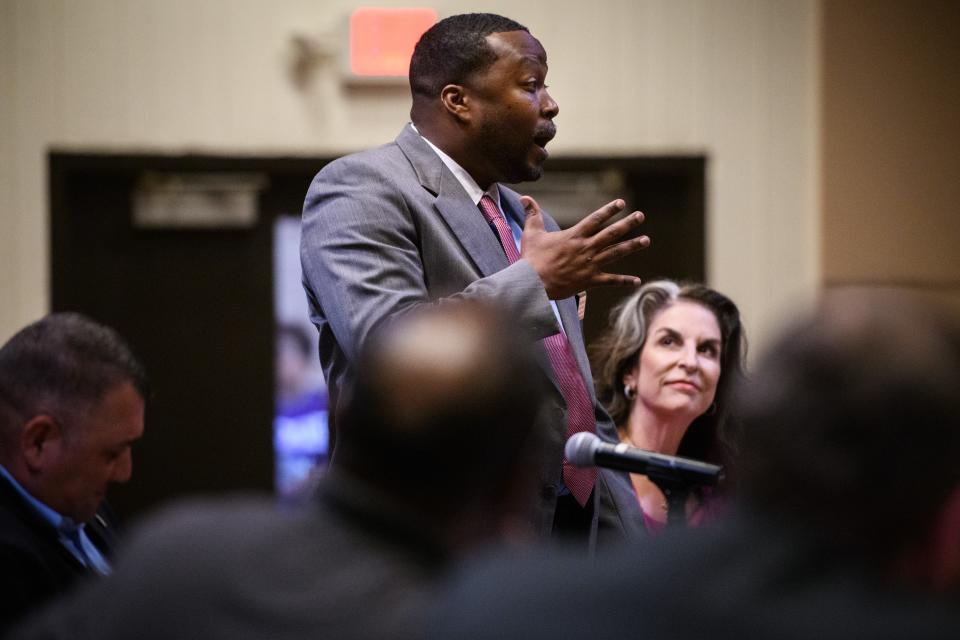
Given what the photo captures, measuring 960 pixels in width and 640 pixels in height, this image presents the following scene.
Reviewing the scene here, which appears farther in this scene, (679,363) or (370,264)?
(679,363)

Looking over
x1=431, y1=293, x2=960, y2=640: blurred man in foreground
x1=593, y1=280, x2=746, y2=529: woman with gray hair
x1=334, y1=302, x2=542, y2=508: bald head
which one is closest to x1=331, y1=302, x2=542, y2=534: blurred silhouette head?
x1=334, y1=302, x2=542, y2=508: bald head

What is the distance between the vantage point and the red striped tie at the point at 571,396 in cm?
199

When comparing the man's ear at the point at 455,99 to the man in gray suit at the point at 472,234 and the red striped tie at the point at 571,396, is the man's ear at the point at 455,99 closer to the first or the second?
the man in gray suit at the point at 472,234

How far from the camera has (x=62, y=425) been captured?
5.01 ft

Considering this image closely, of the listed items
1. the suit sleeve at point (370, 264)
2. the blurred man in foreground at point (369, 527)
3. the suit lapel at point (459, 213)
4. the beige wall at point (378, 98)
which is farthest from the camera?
the beige wall at point (378, 98)

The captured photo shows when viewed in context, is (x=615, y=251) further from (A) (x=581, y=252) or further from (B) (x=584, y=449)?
(B) (x=584, y=449)

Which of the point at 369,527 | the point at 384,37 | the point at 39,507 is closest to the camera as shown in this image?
the point at 369,527

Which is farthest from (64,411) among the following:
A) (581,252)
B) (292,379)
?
(292,379)

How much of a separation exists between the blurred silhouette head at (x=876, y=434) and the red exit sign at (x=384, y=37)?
3710mm

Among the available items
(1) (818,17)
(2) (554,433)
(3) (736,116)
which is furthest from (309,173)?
(2) (554,433)

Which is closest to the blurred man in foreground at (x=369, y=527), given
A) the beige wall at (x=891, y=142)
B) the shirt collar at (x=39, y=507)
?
the shirt collar at (x=39, y=507)

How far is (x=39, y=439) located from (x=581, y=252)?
77cm

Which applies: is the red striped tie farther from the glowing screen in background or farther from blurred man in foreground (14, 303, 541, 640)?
the glowing screen in background

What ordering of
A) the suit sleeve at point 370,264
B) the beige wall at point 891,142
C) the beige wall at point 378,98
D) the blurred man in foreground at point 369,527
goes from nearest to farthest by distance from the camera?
the blurred man in foreground at point 369,527 < the suit sleeve at point 370,264 < the beige wall at point 378,98 < the beige wall at point 891,142
